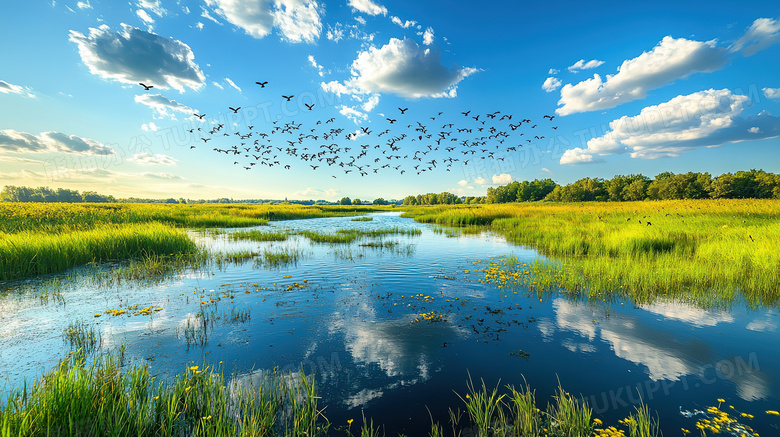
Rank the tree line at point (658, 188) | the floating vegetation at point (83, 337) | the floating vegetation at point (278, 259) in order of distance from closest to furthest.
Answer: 1. the floating vegetation at point (83, 337)
2. the floating vegetation at point (278, 259)
3. the tree line at point (658, 188)

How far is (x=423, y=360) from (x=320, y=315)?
13.2 ft

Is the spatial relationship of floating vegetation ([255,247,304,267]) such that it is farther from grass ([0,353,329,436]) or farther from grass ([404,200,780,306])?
grass ([404,200,780,306])

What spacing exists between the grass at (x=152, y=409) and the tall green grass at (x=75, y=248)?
1369 cm

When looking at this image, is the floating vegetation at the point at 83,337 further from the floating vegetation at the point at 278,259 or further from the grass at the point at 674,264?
the grass at the point at 674,264

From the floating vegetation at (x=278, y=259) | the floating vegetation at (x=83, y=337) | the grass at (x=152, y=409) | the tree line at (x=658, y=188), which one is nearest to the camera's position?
the grass at (x=152, y=409)

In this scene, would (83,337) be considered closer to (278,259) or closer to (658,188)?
(278,259)

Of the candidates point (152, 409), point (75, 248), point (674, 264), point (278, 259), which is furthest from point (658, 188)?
point (75, 248)

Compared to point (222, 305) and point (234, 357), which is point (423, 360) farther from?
point (222, 305)

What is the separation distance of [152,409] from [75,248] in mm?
17008

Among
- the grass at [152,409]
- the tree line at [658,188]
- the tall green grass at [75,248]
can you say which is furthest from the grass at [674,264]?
the tree line at [658,188]

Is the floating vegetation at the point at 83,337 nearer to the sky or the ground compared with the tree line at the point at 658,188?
nearer to the ground

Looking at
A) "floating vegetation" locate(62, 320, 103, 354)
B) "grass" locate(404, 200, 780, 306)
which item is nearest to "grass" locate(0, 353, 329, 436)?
"floating vegetation" locate(62, 320, 103, 354)

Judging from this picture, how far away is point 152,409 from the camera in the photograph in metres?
4.40

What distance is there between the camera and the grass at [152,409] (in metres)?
3.65
